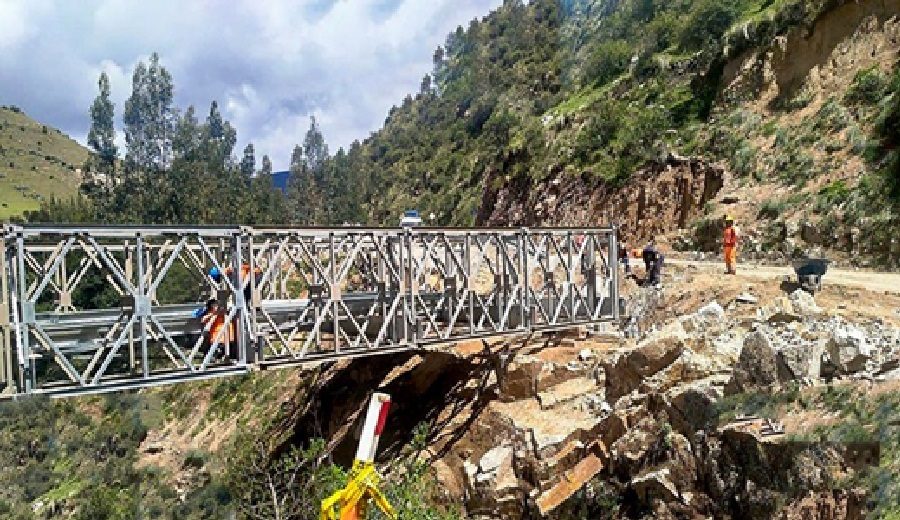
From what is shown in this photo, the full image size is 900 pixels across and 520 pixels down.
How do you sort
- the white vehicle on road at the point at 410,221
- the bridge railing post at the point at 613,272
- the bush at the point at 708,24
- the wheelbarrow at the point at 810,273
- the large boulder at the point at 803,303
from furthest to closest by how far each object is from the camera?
1. the bush at the point at 708,24
2. the bridge railing post at the point at 613,272
3. the white vehicle on road at the point at 410,221
4. the wheelbarrow at the point at 810,273
5. the large boulder at the point at 803,303

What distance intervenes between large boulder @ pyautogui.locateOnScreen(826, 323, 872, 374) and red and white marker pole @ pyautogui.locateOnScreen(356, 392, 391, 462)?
972 centimetres

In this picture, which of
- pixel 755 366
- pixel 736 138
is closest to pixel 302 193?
pixel 736 138

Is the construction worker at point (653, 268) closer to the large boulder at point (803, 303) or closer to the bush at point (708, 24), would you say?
the large boulder at point (803, 303)

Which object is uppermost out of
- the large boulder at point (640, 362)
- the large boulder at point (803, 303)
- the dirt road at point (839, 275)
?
the dirt road at point (839, 275)

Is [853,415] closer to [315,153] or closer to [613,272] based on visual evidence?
[613,272]

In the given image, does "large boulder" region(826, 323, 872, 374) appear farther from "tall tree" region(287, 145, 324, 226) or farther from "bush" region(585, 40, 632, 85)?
"tall tree" region(287, 145, 324, 226)

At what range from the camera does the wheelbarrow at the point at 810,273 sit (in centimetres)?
1842

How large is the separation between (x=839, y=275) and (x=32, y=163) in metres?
168

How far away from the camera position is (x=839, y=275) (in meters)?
21.3

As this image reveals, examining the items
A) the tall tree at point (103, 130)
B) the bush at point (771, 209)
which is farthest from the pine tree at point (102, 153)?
the bush at point (771, 209)

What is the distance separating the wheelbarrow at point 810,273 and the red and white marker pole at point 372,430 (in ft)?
51.0

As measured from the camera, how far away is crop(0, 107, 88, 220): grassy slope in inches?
5323

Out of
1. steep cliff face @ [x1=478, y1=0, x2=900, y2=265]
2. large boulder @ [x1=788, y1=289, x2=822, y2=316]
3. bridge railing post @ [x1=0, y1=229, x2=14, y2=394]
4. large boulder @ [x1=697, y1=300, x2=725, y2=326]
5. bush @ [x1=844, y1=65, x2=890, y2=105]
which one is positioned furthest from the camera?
bush @ [x1=844, y1=65, x2=890, y2=105]

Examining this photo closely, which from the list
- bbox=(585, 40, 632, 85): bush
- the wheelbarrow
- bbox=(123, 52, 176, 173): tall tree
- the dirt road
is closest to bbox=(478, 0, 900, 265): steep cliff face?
the dirt road
